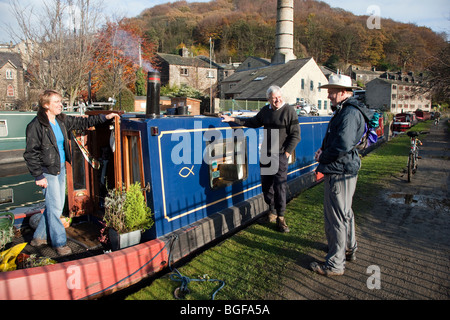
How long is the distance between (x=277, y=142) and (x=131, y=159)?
227cm

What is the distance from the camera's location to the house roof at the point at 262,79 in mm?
36750

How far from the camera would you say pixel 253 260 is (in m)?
4.23

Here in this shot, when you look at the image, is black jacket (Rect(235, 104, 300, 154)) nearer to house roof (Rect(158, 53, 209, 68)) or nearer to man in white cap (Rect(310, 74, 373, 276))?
man in white cap (Rect(310, 74, 373, 276))

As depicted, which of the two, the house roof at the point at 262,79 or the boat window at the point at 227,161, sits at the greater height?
the house roof at the point at 262,79

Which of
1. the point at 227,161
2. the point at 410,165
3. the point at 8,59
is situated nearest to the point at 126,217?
the point at 227,161

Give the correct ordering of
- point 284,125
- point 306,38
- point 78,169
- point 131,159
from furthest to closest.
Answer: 1. point 306,38
2. point 78,169
3. point 284,125
4. point 131,159

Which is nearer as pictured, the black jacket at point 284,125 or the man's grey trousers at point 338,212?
the man's grey trousers at point 338,212

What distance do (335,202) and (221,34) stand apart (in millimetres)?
90155

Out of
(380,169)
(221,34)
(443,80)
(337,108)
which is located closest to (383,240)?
(337,108)

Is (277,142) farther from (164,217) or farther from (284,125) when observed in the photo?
(164,217)

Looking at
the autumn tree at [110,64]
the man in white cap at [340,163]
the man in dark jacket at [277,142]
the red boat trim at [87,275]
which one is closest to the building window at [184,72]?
the autumn tree at [110,64]

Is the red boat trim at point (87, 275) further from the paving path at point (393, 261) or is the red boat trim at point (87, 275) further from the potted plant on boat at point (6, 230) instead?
the paving path at point (393, 261)

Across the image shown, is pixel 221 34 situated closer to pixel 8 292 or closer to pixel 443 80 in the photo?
pixel 443 80

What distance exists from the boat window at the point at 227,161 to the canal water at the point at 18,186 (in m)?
7.03
